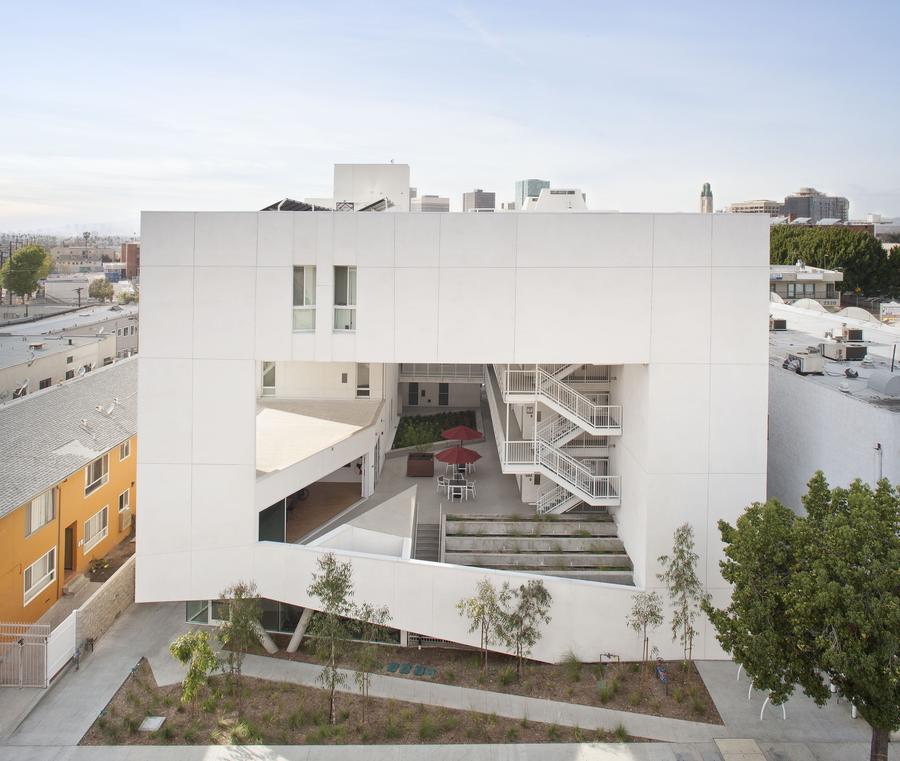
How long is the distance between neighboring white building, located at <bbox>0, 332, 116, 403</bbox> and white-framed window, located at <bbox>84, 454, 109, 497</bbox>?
325 inches

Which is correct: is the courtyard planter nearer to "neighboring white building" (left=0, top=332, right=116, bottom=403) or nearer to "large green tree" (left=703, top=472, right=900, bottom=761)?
"large green tree" (left=703, top=472, right=900, bottom=761)

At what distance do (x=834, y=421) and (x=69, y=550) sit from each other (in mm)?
23487

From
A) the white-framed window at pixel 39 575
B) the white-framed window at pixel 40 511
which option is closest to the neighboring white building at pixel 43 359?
the white-framed window at pixel 40 511

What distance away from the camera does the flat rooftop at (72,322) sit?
4850 cm

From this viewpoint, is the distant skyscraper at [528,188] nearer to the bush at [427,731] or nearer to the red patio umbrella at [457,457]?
the red patio umbrella at [457,457]

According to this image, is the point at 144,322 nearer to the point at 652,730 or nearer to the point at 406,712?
the point at 406,712

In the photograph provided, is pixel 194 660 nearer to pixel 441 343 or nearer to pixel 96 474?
pixel 441 343

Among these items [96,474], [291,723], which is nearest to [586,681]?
[291,723]

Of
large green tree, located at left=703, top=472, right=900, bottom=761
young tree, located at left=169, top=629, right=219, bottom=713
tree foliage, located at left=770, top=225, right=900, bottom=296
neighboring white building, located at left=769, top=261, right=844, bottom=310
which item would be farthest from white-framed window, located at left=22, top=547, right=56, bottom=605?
tree foliage, located at left=770, top=225, right=900, bottom=296

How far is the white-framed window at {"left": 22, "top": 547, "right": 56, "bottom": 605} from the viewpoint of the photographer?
20.8 meters

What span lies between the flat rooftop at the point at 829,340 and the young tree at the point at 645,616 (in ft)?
23.3

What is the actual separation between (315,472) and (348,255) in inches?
279

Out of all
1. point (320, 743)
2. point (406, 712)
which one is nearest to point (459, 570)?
point (406, 712)

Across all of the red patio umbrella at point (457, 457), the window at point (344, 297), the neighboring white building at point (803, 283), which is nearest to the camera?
the window at point (344, 297)
